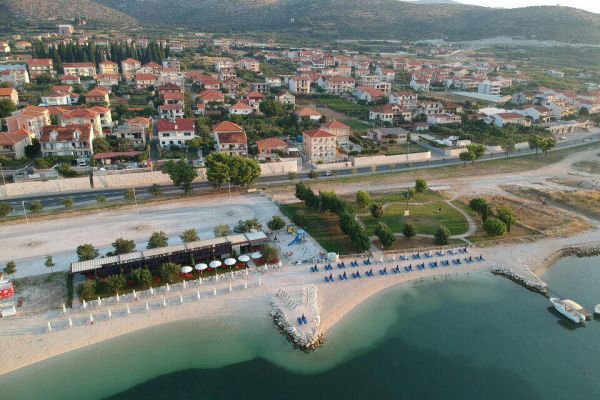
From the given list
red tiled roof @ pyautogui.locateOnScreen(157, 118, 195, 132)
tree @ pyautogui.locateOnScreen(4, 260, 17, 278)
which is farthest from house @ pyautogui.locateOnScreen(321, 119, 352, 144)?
tree @ pyautogui.locateOnScreen(4, 260, 17, 278)

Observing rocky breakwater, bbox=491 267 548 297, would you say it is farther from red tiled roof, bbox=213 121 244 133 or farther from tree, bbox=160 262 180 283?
red tiled roof, bbox=213 121 244 133

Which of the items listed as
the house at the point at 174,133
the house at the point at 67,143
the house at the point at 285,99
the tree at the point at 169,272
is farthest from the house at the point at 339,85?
the tree at the point at 169,272

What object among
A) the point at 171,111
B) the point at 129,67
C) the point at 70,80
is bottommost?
the point at 171,111

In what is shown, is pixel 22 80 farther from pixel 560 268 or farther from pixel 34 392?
pixel 560 268

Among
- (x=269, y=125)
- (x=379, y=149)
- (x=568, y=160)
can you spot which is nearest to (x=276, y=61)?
(x=269, y=125)

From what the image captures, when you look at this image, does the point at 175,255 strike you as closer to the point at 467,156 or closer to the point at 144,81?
the point at 467,156

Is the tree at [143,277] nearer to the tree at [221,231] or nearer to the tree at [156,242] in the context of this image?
the tree at [156,242]

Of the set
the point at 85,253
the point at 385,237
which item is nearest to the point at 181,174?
the point at 85,253
